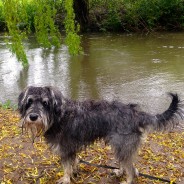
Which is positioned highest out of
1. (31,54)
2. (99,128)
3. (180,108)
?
(180,108)

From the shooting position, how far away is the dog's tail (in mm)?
4031

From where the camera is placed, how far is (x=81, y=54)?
44.3 feet

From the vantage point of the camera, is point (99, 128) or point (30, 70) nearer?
point (99, 128)

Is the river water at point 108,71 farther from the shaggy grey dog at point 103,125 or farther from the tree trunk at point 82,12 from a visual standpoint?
the shaggy grey dog at point 103,125

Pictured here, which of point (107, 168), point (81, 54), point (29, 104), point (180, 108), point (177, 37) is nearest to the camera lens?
point (29, 104)

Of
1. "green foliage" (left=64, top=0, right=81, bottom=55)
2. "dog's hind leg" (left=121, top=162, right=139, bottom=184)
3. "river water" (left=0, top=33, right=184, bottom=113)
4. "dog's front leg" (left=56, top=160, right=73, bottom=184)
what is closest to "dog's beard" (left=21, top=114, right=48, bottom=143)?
"dog's front leg" (left=56, top=160, right=73, bottom=184)

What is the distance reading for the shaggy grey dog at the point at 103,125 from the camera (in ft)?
13.3

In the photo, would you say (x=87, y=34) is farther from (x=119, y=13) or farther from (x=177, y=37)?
(x=177, y=37)

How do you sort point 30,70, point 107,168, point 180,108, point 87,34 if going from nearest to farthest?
point 180,108 → point 107,168 → point 30,70 → point 87,34

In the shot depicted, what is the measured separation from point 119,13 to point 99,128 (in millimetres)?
15732

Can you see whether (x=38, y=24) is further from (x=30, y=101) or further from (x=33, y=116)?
(x=33, y=116)

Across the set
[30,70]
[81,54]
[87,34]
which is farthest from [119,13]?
[30,70]

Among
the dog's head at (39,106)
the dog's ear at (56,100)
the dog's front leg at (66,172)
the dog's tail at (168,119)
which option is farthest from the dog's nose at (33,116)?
the dog's tail at (168,119)

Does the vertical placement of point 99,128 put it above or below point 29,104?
below
